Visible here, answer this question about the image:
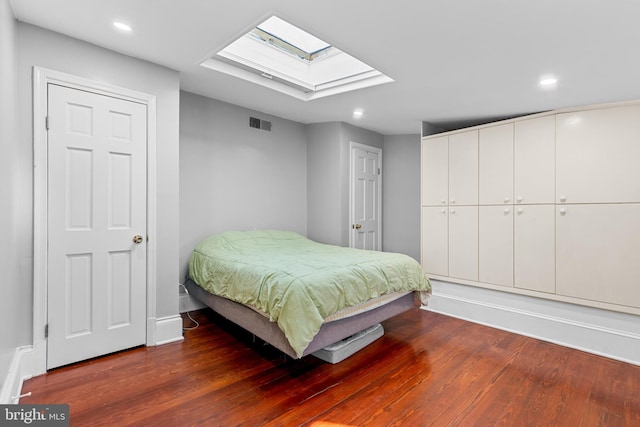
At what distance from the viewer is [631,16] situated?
177cm

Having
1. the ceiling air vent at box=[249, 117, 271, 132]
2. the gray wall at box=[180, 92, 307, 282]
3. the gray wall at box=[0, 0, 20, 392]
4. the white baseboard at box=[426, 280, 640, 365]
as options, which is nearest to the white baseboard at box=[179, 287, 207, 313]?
the gray wall at box=[180, 92, 307, 282]

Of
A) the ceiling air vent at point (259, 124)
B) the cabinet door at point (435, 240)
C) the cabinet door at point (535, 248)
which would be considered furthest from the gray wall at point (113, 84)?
the cabinet door at point (535, 248)

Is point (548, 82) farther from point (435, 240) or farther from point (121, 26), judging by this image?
point (121, 26)

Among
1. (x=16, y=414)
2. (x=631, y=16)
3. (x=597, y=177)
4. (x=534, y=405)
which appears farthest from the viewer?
(x=597, y=177)

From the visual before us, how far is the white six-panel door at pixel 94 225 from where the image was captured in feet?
7.39

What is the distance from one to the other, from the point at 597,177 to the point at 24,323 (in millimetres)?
4813

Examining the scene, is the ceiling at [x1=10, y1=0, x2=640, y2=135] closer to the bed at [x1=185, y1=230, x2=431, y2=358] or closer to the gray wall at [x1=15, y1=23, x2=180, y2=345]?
the gray wall at [x1=15, y1=23, x2=180, y2=345]

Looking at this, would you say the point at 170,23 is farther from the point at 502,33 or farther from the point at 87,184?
the point at 502,33

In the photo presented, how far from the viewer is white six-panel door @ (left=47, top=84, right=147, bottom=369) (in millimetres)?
2254

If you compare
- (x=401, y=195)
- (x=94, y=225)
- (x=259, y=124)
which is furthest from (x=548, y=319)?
(x=94, y=225)

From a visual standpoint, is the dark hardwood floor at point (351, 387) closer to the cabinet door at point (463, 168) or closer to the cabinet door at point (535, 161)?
the cabinet door at point (535, 161)

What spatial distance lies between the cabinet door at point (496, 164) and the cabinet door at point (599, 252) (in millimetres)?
559

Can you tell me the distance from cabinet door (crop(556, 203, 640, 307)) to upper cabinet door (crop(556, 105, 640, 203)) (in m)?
0.12

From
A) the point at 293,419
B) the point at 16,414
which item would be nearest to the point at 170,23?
the point at 16,414
